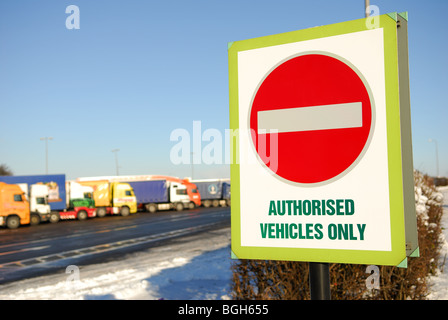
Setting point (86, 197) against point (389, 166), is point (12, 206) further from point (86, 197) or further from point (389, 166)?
point (389, 166)

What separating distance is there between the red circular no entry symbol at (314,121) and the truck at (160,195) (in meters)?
40.2

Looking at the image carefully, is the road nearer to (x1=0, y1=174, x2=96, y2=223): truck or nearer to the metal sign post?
(x1=0, y1=174, x2=96, y2=223): truck

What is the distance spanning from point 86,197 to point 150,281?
89.4 feet

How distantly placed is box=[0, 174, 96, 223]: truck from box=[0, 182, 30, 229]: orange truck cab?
1798 millimetres

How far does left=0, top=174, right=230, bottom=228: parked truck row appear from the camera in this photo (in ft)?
90.9

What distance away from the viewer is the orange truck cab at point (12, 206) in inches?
1064

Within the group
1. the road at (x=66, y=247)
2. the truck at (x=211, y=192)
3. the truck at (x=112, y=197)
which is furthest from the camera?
the truck at (x=211, y=192)

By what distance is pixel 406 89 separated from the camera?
4.28ft

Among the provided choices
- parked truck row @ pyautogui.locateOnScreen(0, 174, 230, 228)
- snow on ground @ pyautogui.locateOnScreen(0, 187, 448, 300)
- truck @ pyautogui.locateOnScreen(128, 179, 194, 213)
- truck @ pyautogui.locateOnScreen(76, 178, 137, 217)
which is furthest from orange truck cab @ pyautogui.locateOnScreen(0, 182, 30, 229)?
snow on ground @ pyautogui.locateOnScreen(0, 187, 448, 300)

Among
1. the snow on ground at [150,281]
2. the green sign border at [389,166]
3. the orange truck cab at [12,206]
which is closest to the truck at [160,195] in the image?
the orange truck cab at [12,206]

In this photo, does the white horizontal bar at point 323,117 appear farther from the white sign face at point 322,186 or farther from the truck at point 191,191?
the truck at point 191,191

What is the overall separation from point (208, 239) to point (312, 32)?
1739 cm
